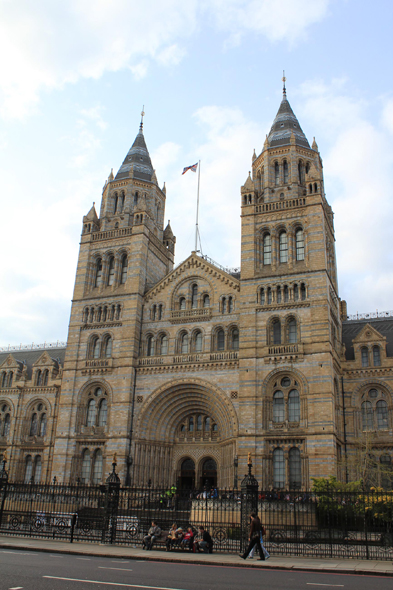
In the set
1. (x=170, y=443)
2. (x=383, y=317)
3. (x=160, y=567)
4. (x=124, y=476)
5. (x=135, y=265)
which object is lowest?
(x=160, y=567)

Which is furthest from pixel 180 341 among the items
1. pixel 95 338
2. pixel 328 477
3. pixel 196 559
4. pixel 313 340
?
pixel 196 559

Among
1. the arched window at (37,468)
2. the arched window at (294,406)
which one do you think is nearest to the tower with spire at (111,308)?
the arched window at (37,468)

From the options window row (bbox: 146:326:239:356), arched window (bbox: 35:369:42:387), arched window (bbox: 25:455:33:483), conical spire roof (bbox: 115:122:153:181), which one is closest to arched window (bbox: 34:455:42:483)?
arched window (bbox: 25:455:33:483)

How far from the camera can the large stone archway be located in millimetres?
40406

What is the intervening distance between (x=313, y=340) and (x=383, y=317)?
1148 cm

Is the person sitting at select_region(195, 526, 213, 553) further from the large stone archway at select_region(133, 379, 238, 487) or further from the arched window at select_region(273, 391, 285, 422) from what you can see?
the large stone archway at select_region(133, 379, 238, 487)

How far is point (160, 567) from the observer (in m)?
16.9

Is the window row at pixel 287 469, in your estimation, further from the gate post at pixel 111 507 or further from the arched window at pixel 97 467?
the gate post at pixel 111 507

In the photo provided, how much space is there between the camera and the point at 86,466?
42562 mm

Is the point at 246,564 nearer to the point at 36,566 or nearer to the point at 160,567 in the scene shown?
the point at 160,567

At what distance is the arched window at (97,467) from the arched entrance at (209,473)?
8.03m

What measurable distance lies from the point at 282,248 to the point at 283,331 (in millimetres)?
7369

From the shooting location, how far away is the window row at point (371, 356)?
135 feet

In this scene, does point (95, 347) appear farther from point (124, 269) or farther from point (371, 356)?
point (371, 356)
